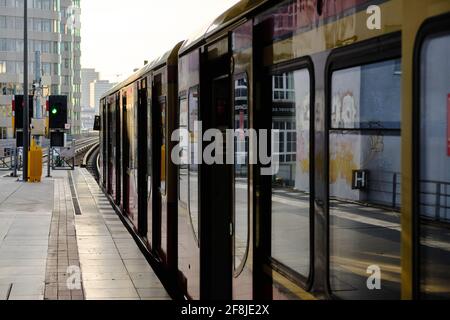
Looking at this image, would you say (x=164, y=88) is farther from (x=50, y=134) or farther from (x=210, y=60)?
(x=50, y=134)

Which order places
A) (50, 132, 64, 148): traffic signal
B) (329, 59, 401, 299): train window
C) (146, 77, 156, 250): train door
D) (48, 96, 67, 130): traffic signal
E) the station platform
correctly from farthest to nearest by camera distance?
(50, 132, 64, 148): traffic signal, (48, 96, 67, 130): traffic signal, (146, 77, 156, 250): train door, the station platform, (329, 59, 401, 299): train window

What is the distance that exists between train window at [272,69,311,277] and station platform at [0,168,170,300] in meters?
4.58

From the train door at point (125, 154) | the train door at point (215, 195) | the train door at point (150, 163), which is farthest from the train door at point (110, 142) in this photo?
the train door at point (215, 195)

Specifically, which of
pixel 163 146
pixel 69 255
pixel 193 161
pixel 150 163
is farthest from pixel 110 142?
pixel 193 161

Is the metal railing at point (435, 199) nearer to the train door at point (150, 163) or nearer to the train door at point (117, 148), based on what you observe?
the train door at point (150, 163)

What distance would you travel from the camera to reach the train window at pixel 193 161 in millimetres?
6270

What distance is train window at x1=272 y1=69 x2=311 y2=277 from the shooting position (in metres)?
3.59

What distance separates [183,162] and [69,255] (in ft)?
15.6

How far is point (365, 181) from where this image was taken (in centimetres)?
303

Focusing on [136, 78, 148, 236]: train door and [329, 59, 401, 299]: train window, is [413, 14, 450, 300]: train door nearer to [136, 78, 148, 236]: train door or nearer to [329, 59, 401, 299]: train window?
[329, 59, 401, 299]: train window

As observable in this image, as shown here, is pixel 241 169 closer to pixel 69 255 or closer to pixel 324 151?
pixel 324 151

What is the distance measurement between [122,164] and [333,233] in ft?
37.7

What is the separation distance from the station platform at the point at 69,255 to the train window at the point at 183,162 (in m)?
1.64

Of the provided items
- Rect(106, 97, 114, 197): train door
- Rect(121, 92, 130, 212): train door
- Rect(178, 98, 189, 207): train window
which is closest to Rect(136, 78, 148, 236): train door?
Rect(121, 92, 130, 212): train door
